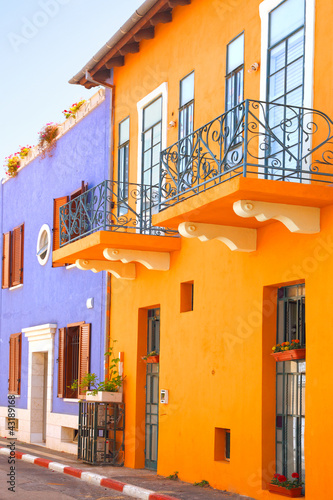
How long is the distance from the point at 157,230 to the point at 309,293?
3.87 metres

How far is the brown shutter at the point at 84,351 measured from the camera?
16.5 metres

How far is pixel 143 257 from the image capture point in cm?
1320

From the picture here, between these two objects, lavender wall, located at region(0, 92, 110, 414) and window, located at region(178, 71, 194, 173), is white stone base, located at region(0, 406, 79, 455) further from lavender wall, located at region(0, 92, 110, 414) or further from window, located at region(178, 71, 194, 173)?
window, located at region(178, 71, 194, 173)

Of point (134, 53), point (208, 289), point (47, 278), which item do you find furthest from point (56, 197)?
point (208, 289)

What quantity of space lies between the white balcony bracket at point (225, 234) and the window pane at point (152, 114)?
12.7 ft

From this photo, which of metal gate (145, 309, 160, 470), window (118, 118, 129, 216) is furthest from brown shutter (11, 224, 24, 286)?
metal gate (145, 309, 160, 470)

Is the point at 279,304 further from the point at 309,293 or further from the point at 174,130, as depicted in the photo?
the point at 174,130

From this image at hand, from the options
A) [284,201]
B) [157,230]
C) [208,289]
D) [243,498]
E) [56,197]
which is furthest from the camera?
[56,197]

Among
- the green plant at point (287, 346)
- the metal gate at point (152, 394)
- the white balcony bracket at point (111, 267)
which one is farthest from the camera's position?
the white balcony bracket at point (111, 267)

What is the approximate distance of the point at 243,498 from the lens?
10.2 m

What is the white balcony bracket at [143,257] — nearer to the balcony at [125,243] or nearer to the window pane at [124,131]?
the balcony at [125,243]

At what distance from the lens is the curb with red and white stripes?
35.7 ft

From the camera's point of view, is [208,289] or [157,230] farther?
[157,230]

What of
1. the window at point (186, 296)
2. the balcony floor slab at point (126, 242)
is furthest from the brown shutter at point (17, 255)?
the window at point (186, 296)
